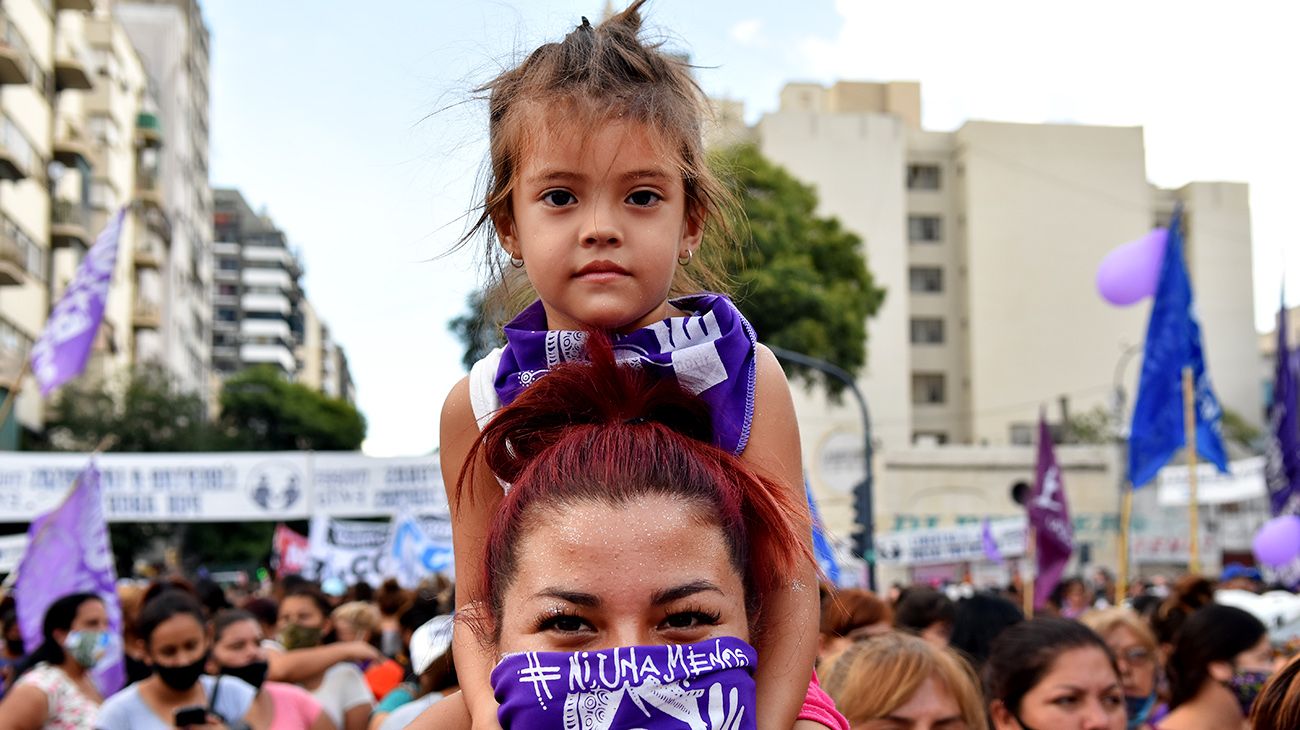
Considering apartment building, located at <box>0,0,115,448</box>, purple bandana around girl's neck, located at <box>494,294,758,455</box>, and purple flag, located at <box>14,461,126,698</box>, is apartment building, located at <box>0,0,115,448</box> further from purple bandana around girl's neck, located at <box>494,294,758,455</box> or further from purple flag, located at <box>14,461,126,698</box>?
purple bandana around girl's neck, located at <box>494,294,758,455</box>

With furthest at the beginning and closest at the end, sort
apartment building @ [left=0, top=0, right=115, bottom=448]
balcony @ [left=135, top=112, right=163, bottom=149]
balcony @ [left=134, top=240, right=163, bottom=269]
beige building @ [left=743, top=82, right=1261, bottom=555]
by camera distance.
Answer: beige building @ [left=743, top=82, right=1261, bottom=555] → balcony @ [left=135, top=112, right=163, bottom=149] → balcony @ [left=134, top=240, right=163, bottom=269] → apartment building @ [left=0, top=0, right=115, bottom=448]

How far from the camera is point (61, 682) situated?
6789 mm

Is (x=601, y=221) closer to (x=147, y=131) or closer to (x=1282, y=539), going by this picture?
(x=1282, y=539)

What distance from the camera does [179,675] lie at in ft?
20.4

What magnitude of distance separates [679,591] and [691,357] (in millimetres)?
412

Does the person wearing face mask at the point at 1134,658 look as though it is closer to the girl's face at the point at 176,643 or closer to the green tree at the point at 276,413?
the girl's face at the point at 176,643

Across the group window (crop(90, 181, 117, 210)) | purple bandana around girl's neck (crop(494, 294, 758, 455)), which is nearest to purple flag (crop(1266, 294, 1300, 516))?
purple bandana around girl's neck (crop(494, 294, 758, 455))

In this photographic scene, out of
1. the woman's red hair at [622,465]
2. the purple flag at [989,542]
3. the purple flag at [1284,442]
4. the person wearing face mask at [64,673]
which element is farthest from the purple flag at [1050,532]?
the woman's red hair at [622,465]

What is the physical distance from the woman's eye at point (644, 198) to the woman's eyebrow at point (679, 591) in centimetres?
62

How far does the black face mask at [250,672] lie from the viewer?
6941 millimetres

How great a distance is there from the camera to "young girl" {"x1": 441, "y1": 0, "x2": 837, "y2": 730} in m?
2.22

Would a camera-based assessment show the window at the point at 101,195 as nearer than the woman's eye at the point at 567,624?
No

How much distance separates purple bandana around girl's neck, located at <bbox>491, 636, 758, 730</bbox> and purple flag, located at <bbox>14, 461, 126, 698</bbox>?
7.94 m

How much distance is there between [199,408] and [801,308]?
27230 millimetres
